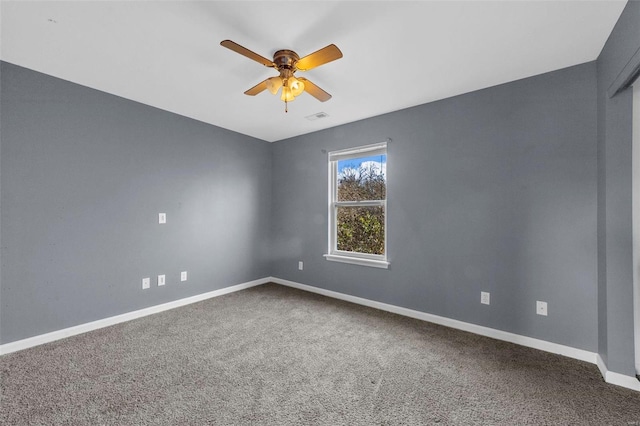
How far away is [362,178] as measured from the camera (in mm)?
3746

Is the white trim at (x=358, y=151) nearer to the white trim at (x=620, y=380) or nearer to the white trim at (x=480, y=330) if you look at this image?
the white trim at (x=480, y=330)

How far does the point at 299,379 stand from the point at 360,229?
7.16ft

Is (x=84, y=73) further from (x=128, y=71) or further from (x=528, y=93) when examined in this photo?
(x=528, y=93)

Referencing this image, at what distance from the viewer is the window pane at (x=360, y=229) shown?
356 cm

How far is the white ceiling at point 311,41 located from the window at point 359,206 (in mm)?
986

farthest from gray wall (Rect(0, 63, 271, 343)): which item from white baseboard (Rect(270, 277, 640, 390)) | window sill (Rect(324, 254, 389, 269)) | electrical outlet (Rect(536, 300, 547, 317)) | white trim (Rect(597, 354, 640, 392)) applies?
white trim (Rect(597, 354, 640, 392))

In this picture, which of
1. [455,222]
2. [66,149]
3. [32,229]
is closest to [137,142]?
[66,149]

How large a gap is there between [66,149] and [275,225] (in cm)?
277

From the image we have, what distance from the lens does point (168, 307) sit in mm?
3336

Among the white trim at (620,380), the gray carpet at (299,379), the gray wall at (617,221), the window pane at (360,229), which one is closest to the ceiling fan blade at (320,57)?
the gray wall at (617,221)

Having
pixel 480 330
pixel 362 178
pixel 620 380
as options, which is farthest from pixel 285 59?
pixel 620 380

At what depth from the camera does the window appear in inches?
139

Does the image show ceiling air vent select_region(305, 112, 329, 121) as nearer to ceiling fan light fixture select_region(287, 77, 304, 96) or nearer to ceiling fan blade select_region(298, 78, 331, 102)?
ceiling fan blade select_region(298, 78, 331, 102)

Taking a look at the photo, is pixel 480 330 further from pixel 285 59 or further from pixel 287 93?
pixel 285 59
